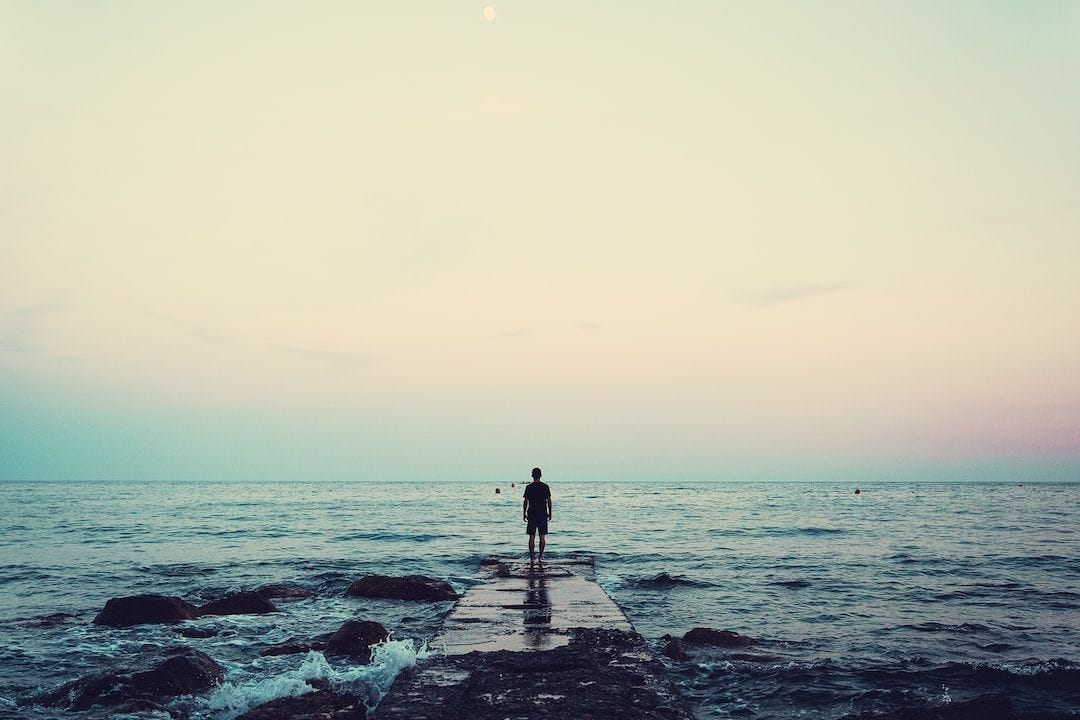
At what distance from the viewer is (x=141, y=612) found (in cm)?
1288

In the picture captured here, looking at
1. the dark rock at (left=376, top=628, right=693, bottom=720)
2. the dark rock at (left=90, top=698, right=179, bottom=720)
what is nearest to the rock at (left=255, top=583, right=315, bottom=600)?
the dark rock at (left=90, top=698, right=179, bottom=720)

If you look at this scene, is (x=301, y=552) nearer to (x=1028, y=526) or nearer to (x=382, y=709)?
(x=382, y=709)

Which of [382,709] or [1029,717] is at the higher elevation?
[382,709]

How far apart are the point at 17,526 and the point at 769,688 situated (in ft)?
132

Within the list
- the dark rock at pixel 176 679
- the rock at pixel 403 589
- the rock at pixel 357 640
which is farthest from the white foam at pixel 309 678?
the rock at pixel 403 589

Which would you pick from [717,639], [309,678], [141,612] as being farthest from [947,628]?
[141,612]

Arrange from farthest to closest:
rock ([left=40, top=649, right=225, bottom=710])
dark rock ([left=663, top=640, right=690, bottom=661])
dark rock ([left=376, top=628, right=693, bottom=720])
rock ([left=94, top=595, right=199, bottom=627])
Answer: rock ([left=94, top=595, right=199, bottom=627]) → dark rock ([left=663, top=640, right=690, bottom=661]) → rock ([left=40, top=649, right=225, bottom=710]) → dark rock ([left=376, top=628, right=693, bottom=720])

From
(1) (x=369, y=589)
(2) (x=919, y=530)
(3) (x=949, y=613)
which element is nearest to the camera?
(3) (x=949, y=613)

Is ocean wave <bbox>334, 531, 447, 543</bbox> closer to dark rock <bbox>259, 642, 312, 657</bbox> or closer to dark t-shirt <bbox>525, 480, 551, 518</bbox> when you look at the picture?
dark t-shirt <bbox>525, 480, 551, 518</bbox>

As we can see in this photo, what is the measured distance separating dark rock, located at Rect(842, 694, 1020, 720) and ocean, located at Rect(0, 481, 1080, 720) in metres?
1.06

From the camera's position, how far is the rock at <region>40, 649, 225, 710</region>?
27.3 ft

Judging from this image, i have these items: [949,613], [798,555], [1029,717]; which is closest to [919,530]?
[798,555]

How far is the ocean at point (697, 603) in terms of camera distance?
938 centimetres

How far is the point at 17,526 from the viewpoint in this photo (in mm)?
36219
